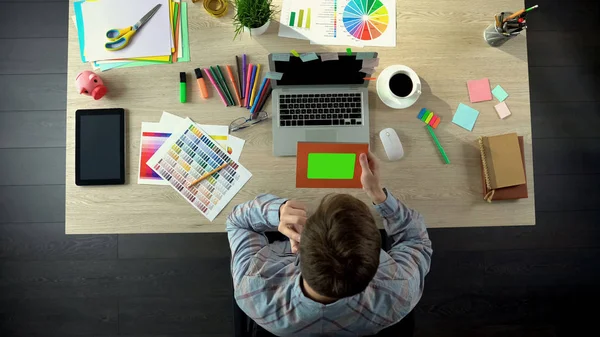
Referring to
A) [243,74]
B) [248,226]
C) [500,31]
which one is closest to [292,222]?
[248,226]

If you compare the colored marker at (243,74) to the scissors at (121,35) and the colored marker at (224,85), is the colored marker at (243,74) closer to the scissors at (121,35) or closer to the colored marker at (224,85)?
the colored marker at (224,85)

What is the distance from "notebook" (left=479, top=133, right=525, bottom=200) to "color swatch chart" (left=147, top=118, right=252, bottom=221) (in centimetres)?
71

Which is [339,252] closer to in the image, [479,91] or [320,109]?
[320,109]

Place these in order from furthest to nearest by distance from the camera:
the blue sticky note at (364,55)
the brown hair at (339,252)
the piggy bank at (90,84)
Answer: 1. the piggy bank at (90,84)
2. the blue sticky note at (364,55)
3. the brown hair at (339,252)

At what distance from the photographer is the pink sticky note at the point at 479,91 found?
1283mm

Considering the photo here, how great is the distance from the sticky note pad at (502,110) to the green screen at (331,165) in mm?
503

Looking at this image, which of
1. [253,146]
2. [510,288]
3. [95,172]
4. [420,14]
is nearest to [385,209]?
[253,146]

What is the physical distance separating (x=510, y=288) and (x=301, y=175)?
1.31 meters

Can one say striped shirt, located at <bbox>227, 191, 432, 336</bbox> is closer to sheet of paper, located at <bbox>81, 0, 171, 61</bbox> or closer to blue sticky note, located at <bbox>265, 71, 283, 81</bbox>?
blue sticky note, located at <bbox>265, 71, 283, 81</bbox>

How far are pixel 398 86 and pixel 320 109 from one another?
0.24 m

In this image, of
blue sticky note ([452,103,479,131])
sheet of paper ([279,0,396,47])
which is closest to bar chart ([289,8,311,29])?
sheet of paper ([279,0,396,47])

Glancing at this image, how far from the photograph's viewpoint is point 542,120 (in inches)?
78.3

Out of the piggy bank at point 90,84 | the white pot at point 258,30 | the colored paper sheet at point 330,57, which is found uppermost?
the white pot at point 258,30

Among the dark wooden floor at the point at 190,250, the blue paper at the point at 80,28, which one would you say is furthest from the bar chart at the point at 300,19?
the dark wooden floor at the point at 190,250
